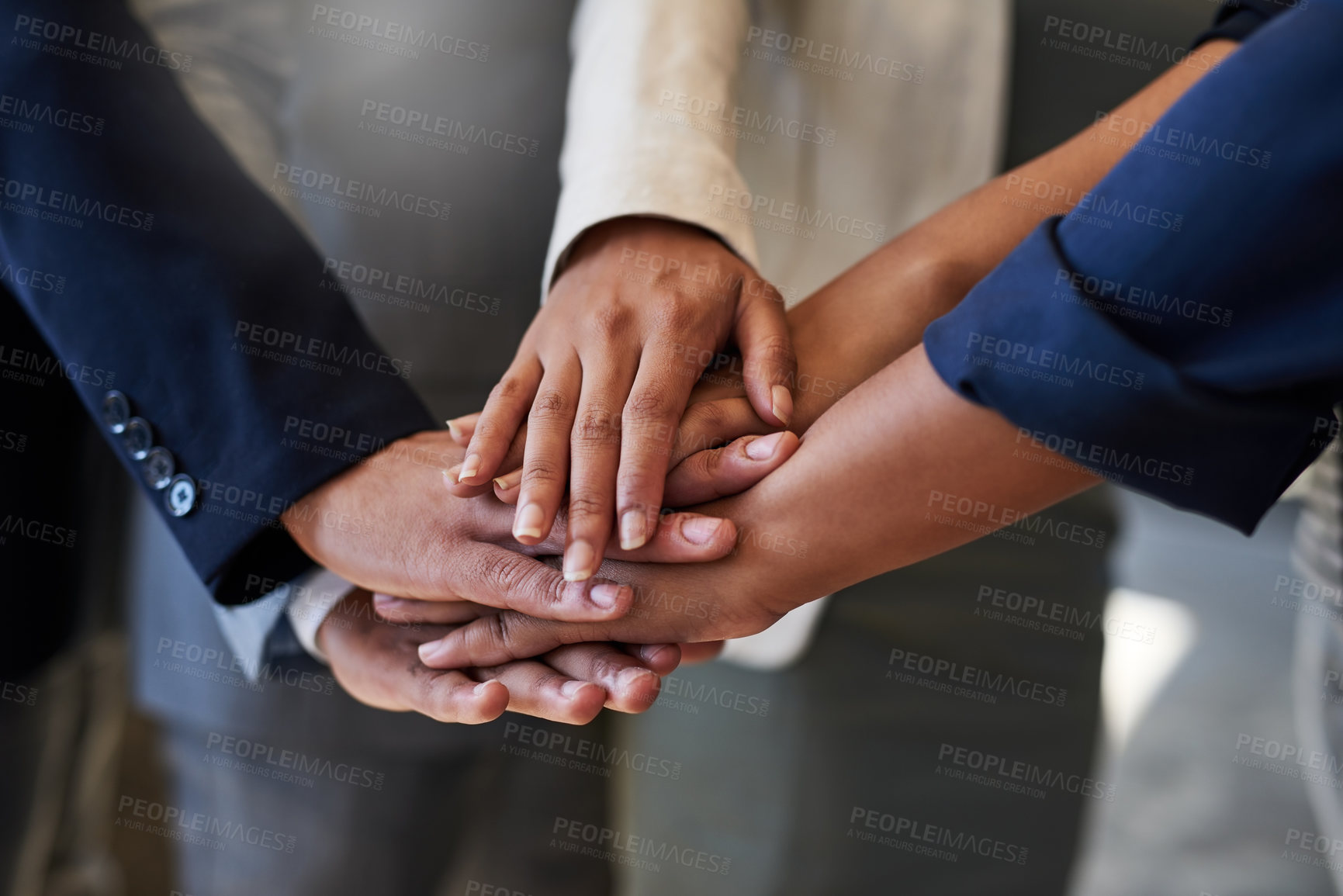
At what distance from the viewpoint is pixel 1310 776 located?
4.16 ft

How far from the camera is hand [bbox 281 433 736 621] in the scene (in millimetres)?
633

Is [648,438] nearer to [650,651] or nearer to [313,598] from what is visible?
[650,651]

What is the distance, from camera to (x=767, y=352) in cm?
69

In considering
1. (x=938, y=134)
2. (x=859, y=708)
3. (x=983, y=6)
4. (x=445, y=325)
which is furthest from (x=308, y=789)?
(x=983, y=6)

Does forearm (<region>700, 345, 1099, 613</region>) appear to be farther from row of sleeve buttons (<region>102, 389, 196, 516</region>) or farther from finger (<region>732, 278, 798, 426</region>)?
row of sleeve buttons (<region>102, 389, 196, 516</region>)

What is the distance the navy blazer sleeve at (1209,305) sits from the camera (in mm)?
456

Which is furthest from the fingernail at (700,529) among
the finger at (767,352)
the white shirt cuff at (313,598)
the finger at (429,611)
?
the white shirt cuff at (313,598)

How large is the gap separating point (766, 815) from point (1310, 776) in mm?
814

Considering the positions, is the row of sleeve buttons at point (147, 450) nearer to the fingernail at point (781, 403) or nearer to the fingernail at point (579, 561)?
the fingernail at point (579, 561)

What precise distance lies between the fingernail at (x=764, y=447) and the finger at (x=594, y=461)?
100 mm

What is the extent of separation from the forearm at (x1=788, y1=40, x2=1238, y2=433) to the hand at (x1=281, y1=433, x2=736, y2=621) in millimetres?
204

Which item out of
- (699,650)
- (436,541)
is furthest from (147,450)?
(699,650)

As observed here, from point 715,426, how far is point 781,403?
0.05m

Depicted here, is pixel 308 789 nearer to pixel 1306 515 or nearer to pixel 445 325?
pixel 445 325
